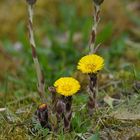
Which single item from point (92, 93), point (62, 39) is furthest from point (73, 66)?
point (92, 93)

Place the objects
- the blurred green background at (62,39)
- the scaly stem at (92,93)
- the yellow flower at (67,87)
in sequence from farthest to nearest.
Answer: the blurred green background at (62,39) < the scaly stem at (92,93) < the yellow flower at (67,87)

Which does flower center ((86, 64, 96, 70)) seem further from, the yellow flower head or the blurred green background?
the blurred green background

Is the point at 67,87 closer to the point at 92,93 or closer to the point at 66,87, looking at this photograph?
the point at 66,87

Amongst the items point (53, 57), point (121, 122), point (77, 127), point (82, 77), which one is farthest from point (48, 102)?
point (53, 57)

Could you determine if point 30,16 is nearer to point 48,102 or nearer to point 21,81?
point 48,102

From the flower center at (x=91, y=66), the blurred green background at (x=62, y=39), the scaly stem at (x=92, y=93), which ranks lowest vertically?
the scaly stem at (x=92, y=93)

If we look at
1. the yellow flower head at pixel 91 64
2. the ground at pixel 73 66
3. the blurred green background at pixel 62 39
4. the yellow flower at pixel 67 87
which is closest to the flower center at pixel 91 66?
the yellow flower head at pixel 91 64

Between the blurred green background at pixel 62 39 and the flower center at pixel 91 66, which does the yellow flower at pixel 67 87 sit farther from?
the blurred green background at pixel 62 39
